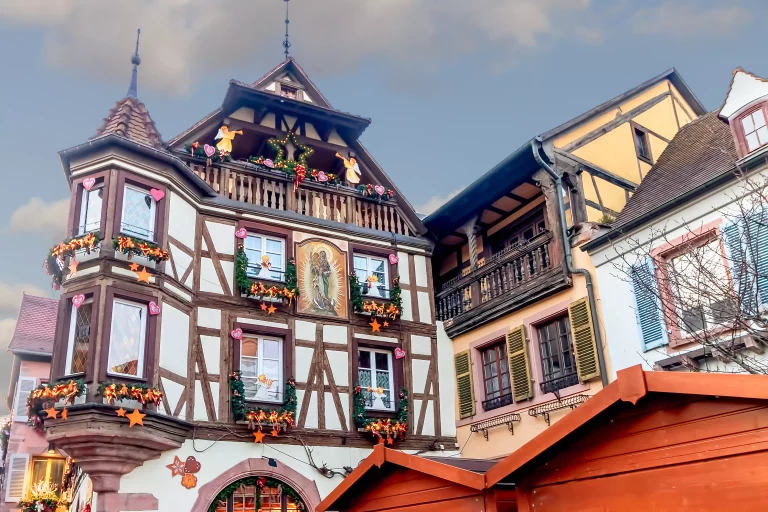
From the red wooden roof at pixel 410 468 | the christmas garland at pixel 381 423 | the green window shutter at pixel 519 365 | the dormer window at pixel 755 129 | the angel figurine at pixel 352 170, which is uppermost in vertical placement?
the angel figurine at pixel 352 170

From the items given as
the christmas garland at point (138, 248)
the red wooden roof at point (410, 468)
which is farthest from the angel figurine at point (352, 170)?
the red wooden roof at point (410, 468)

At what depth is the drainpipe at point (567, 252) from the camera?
1292cm

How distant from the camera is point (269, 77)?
56.7ft

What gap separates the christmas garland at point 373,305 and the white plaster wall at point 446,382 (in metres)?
1.31

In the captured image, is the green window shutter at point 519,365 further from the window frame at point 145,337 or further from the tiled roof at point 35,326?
the tiled roof at point 35,326

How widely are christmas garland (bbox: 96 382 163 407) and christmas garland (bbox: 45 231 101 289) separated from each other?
99.1 inches

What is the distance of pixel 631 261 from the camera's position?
42.2 ft

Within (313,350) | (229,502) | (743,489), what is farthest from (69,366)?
(743,489)

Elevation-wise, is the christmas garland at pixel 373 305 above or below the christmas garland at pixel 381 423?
above

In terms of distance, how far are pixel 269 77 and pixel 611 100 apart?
7692mm

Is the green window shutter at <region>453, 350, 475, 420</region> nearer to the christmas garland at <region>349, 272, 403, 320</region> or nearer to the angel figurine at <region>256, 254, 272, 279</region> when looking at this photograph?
the christmas garland at <region>349, 272, 403, 320</region>

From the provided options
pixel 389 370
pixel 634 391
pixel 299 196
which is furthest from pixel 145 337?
pixel 634 391

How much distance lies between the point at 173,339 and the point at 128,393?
1619mm

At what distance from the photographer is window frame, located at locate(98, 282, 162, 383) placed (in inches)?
485
